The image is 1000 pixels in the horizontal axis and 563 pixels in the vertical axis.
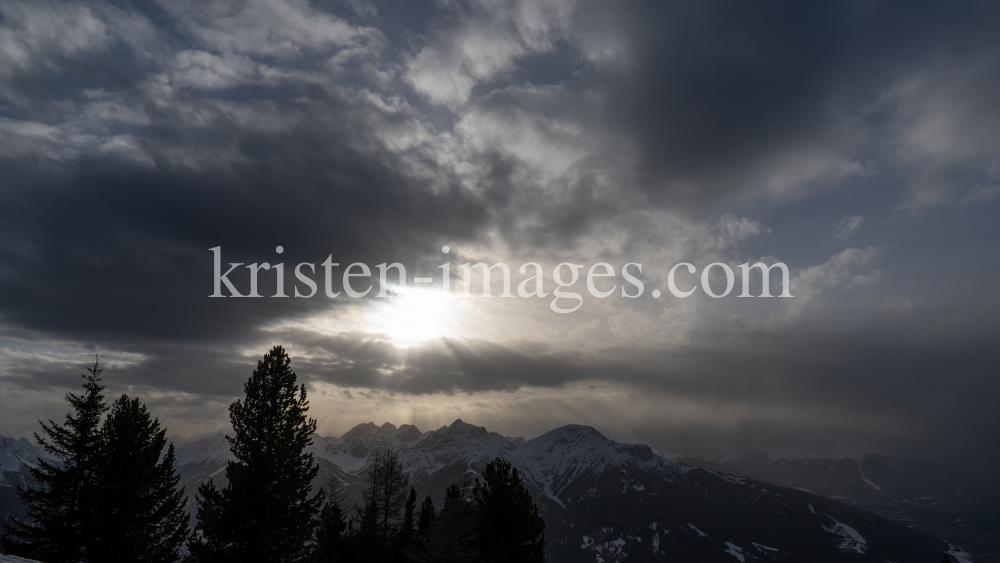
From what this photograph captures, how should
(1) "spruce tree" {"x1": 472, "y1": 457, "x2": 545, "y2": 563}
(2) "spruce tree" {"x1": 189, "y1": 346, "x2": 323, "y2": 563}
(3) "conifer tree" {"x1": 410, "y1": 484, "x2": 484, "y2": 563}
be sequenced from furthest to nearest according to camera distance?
(1) "spruce tree" {"x1": 472, "y1": 457, "x2": 545, "y2": 563} → (3) "conifer tree" {"x1": 410, "y1": 484, "x2": 484, "y2": 563} → (2) "spruce tree" {"x1": 189, "y1": 346, "x2": 323, "y2": 563}

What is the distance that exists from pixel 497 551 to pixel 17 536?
976 inches

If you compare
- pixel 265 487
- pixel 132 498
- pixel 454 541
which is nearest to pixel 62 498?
pixel 132 498

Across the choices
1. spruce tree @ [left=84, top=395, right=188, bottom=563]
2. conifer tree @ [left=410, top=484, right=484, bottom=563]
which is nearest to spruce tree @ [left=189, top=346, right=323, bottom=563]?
spruce tree @ [left=84, top=395, right=188, bottom=563]

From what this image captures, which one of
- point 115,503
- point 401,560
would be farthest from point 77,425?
point 401,560

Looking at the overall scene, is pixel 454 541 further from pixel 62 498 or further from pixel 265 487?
pixel 62 498

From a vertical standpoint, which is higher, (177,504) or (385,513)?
(177,504)

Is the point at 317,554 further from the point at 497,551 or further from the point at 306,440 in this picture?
the point at 497,551

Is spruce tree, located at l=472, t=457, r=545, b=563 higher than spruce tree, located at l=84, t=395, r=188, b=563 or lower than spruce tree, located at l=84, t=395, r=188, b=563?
lower

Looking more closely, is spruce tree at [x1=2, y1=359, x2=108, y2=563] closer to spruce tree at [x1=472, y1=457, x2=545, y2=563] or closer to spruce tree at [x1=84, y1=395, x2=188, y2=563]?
spruce tree at [x1=84, y1=395, x2=188, y2=563]

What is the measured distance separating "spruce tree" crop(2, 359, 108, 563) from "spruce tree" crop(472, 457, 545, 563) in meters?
21.3

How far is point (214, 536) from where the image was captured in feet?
75.4

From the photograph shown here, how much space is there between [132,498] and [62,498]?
3186mm

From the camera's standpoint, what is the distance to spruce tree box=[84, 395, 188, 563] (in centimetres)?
2345

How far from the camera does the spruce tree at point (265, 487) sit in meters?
22.8
